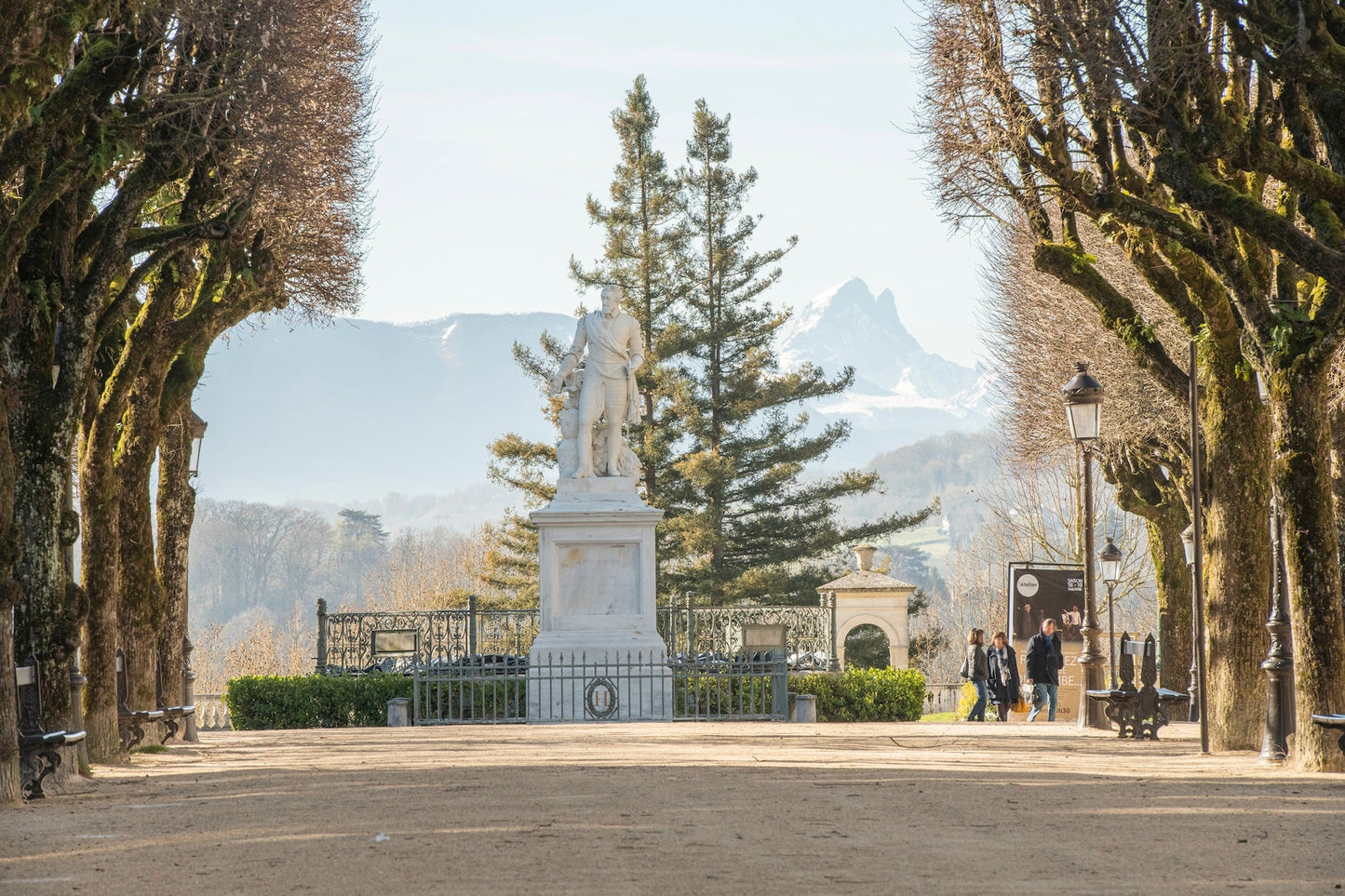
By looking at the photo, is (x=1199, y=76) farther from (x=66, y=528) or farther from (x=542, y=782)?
(x=66, y=528)

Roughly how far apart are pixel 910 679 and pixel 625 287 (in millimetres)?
23771

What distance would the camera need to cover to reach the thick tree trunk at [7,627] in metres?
9.88

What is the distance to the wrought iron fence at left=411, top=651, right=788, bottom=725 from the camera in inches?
768

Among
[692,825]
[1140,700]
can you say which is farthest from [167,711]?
[1140,700]

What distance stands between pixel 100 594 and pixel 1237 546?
10.6 metres

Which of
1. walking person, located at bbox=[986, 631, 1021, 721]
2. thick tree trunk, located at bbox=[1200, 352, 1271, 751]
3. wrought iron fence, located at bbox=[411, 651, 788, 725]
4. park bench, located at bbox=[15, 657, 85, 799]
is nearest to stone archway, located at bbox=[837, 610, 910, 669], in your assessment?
walking person, located at bbox=[986, 631, 1021, 721]

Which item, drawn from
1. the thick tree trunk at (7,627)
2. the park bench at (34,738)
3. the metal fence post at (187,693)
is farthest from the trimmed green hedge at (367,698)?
the thick tree trunk at (7,627)

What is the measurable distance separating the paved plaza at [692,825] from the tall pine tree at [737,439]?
28642mm

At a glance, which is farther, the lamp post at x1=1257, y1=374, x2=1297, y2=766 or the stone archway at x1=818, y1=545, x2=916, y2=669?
the stone archway at x1=818, y1=545, x2=916, y2=669

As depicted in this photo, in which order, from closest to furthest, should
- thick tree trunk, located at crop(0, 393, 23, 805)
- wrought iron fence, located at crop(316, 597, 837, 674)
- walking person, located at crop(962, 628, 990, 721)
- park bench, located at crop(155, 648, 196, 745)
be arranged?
thick tree trunk, located at crop(0, 393, 23, 805) < park bench, located at crop(155, 648, 196, 745) < walking person, located at crop(962, 628, 990, 721) < wrought iron fence, located at crop(316, 597, 837, 674)

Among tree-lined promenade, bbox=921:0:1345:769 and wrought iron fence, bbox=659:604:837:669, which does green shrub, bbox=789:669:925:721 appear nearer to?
wrought iron fence, bbox=659:604:837:669

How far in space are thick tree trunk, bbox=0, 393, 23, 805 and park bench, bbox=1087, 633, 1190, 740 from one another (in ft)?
35.9

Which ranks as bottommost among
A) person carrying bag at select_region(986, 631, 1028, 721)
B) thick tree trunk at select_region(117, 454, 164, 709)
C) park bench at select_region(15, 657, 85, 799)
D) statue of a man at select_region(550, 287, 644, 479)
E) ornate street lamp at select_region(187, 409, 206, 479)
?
person carrying bag at select_region(986, 631, 1028, 721)

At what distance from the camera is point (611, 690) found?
1964 cm
